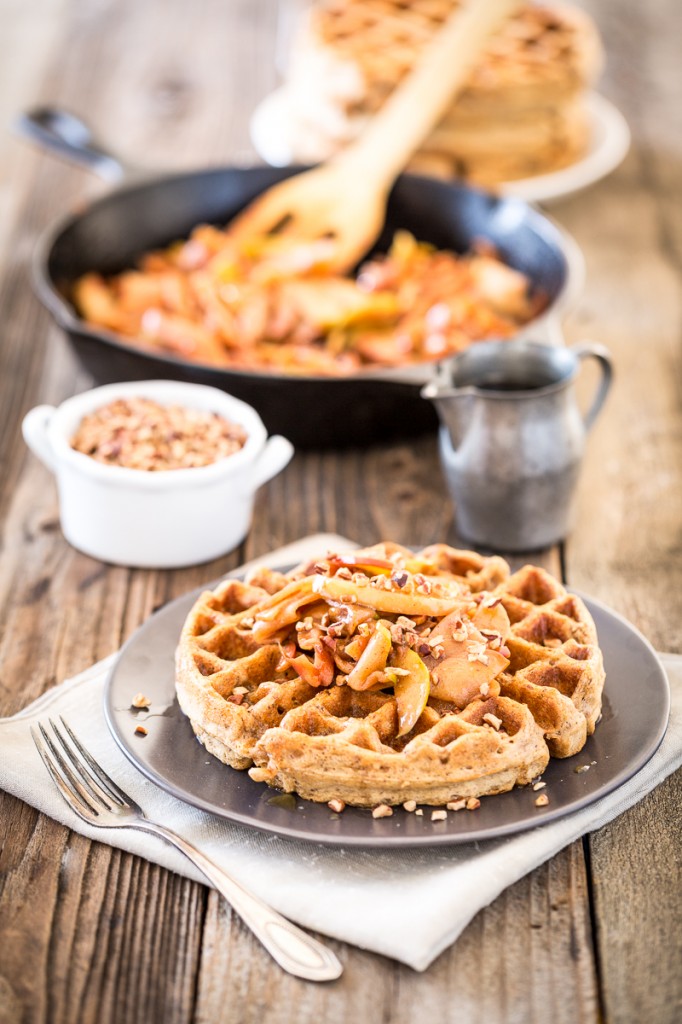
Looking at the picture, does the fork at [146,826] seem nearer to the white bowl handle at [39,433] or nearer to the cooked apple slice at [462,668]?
the cooked apple slice at [462,668]

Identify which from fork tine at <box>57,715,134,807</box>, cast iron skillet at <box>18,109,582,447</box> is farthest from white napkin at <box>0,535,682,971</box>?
cast iron skillet at <box>18,109,582,447</box>

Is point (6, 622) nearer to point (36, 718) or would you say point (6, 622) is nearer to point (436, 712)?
point (36, 718)

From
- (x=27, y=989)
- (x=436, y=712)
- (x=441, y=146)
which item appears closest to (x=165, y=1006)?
(x=27, y=989)

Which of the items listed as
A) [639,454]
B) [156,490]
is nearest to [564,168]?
[639,454]

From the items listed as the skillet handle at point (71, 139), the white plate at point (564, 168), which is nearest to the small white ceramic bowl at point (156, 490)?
the skillet handle at point (71, 139)

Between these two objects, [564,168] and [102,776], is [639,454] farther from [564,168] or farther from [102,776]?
[102,776]
